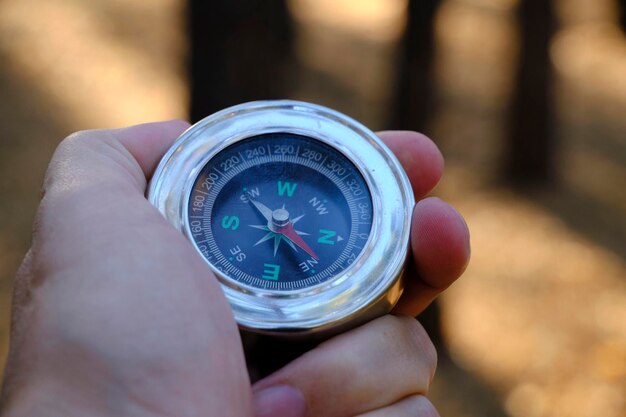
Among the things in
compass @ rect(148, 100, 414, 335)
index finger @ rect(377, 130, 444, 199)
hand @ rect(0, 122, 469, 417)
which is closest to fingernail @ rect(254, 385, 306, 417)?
hand @ rect(0, 122, 469, 417)

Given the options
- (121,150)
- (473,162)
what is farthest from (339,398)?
(473,162)

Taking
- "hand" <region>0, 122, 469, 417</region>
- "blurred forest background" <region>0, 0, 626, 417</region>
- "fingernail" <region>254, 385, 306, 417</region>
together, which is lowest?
"blurred forest background" <region>0, 0, 626, 417</region>

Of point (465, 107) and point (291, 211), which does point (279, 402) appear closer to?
point (291, 211)

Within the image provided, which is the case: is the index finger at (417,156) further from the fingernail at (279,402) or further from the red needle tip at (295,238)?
the fingernail at (279,402)

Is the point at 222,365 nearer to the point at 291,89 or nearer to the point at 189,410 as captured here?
the point at 189,410

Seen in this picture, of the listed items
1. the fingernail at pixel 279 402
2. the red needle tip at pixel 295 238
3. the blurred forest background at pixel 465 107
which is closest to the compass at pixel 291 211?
the red needle tip at pixel 295 238

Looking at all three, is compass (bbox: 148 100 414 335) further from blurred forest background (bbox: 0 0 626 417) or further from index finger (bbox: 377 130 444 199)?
blurred forest background (bbox: 0 0 626 417)

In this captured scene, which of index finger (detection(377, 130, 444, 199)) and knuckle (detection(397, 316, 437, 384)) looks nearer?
knuckle (detection(397, 316, 437, 384))

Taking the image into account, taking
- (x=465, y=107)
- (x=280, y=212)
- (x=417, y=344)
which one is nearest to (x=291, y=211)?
(x=280, y=212)
